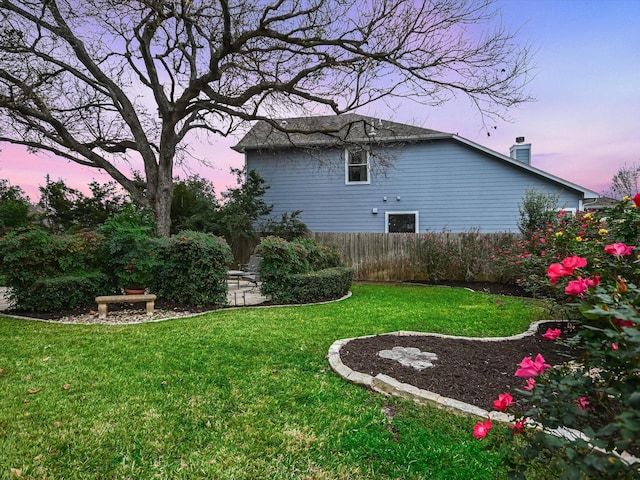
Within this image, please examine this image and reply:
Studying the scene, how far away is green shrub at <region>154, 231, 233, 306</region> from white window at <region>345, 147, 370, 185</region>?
7.96 metres

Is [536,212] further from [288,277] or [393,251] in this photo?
[288,277]

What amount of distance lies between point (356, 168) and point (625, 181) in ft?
45.2

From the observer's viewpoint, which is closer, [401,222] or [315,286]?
[315,286]

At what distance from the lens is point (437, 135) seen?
1309cm

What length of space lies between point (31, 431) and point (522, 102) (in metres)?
11.2

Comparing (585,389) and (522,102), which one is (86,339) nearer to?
(585,389)

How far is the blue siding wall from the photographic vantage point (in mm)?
12891

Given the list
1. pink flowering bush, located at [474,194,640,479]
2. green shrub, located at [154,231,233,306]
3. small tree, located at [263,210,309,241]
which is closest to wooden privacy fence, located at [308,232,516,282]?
small tree, located at [263,210,309,241]

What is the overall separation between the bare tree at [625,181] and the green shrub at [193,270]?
19075mm

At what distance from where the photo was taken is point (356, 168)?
14.3 meters

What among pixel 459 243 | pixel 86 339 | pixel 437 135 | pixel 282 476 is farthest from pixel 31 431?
pixel 437 135

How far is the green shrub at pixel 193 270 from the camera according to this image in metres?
7.16

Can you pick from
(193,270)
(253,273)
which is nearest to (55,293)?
(193,270)

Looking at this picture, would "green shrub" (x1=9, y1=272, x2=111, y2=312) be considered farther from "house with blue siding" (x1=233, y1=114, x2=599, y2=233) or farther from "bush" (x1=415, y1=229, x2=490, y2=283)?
"bush" (x1=415, y1=229, x2=490, y2=283)
